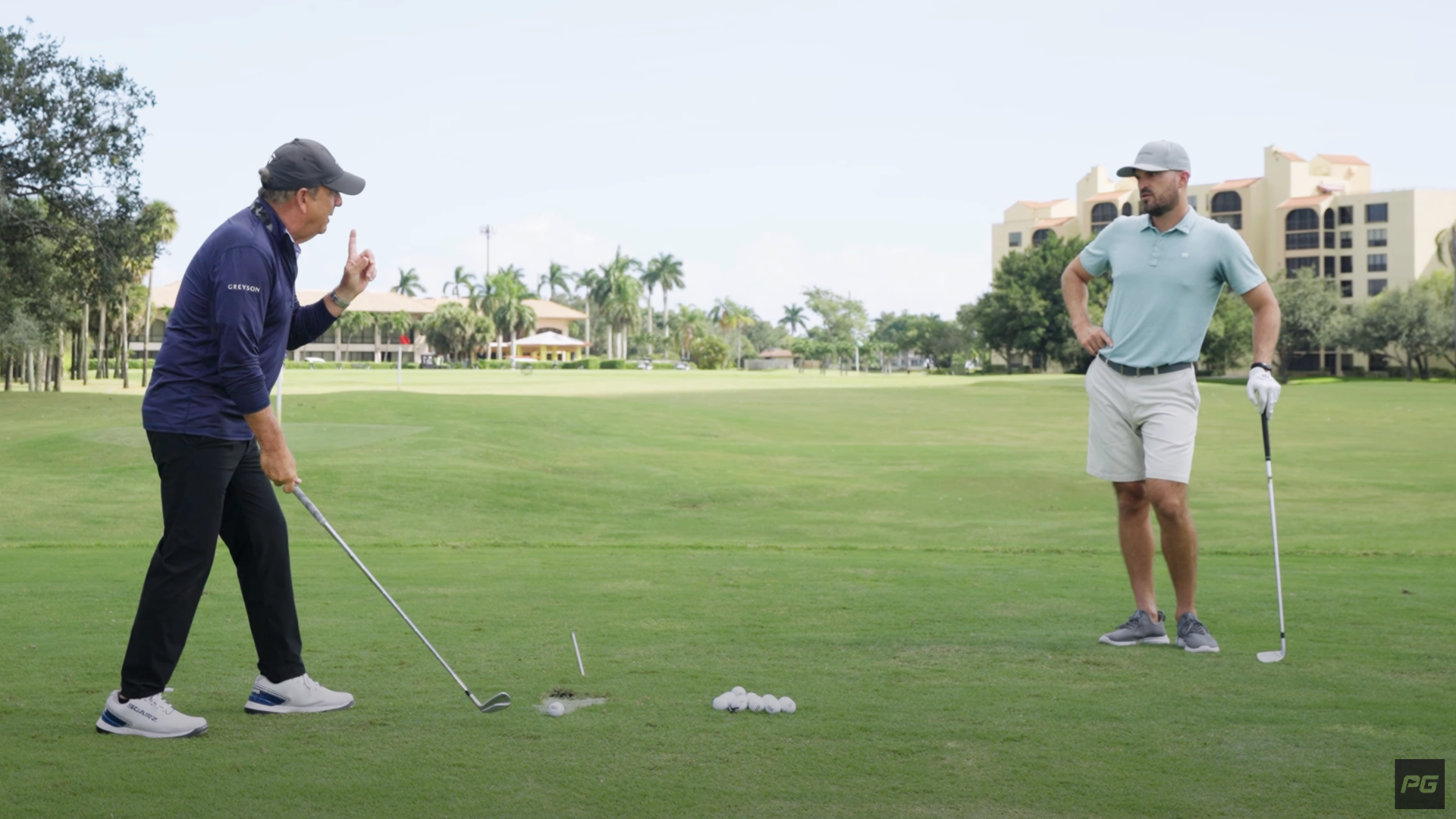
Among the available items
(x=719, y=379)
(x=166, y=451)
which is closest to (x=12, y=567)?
(x=166, y=451)

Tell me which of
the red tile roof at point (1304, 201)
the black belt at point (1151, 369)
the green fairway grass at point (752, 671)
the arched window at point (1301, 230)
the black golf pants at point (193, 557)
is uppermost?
the red tile roof at point (1304, 201)

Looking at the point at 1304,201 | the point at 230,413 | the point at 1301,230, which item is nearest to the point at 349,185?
the point at 230,413

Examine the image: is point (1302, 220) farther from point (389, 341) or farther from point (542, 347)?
point (389, 341)

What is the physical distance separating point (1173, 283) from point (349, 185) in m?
3.92

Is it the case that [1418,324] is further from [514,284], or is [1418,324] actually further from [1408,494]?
[514,284]

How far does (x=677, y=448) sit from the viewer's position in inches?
1032

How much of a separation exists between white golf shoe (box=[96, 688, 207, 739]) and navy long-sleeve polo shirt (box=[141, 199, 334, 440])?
3.22 feet

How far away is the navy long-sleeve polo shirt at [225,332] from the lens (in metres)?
4.68

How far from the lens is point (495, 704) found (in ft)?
15.4

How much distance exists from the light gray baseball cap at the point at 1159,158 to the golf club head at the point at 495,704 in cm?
382

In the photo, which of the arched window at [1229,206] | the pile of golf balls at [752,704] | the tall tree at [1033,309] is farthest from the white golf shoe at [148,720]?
the arched window at [1229,206]

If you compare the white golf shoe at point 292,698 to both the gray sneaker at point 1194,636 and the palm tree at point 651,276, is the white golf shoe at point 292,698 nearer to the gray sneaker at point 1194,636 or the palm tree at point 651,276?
the gray sneaker at point 1194,636

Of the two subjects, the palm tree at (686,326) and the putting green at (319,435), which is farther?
the palm tree at (686,326)

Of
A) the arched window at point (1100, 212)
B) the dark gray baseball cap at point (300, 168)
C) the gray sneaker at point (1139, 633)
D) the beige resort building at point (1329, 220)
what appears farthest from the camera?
A: the arched window at point (1100, 212)
